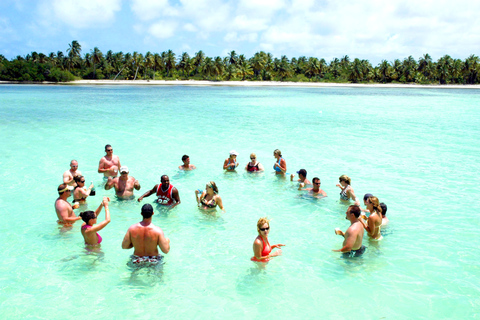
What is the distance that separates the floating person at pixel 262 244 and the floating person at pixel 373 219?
75.5 inches

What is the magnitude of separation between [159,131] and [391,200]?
15.4 m

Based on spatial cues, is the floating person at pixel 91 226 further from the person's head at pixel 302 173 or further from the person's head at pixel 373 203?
the person's head at pixel 302 173

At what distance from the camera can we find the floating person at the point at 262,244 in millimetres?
5723

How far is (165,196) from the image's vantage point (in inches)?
348

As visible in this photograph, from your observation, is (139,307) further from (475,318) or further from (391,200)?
(391,200)

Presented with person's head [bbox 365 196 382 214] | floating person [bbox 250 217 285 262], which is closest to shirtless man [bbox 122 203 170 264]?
floating person [bbox 250 217 285 262]

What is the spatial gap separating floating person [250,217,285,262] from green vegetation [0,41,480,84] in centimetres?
10777

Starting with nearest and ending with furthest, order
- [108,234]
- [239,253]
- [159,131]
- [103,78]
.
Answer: [239,253], [108,234], [159,131], [103,78]

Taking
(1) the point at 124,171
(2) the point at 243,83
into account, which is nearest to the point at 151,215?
(1) the point at 124,171

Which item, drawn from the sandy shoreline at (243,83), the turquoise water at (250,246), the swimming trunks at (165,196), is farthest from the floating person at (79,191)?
the sandy shoreline at (243,83)

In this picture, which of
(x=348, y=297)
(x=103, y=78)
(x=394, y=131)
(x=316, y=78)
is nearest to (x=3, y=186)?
(x=348, y=297)

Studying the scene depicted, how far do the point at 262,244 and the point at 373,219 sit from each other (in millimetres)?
2417

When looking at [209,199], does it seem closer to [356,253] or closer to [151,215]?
[151,215]

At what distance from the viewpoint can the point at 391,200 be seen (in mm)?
10008
